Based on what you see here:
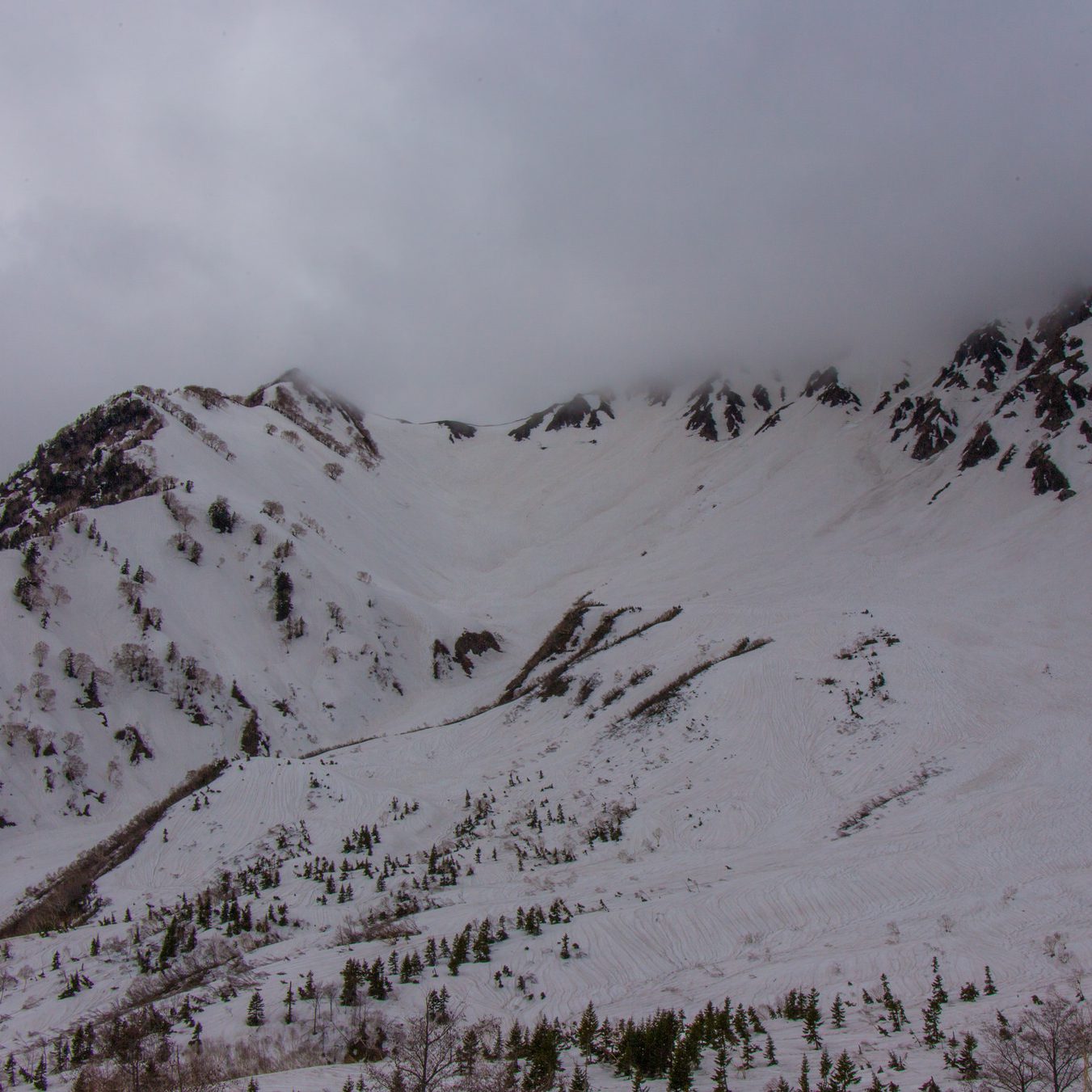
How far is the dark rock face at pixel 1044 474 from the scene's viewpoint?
142ft

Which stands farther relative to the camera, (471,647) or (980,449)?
(980,449)

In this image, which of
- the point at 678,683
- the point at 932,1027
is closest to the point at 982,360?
the point at 678,683

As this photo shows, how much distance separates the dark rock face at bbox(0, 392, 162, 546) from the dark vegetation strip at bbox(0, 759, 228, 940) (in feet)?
77.8

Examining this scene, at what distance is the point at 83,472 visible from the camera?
45406 mm

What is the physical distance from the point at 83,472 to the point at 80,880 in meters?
33.5

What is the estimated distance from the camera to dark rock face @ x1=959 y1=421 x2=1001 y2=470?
165 feet

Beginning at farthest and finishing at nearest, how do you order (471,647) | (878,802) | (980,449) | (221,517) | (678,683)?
(980,449) < (471,647) < (221,517) < (678,683) < (878,802)

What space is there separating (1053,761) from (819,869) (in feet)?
27.7

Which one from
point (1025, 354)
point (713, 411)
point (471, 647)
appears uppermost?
point (713, 411)

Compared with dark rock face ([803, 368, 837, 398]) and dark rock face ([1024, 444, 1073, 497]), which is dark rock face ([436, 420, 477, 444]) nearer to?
dark rock face ([803, 368, 837, 398])

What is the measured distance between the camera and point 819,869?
573 inches

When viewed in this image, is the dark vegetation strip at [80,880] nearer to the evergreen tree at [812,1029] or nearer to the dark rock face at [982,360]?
the evergreen tree at [812,1029]

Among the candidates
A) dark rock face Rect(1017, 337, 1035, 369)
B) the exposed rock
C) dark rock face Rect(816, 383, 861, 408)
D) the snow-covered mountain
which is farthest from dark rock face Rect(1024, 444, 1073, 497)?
the exposed rock

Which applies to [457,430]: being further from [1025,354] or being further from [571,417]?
[1025,354]
